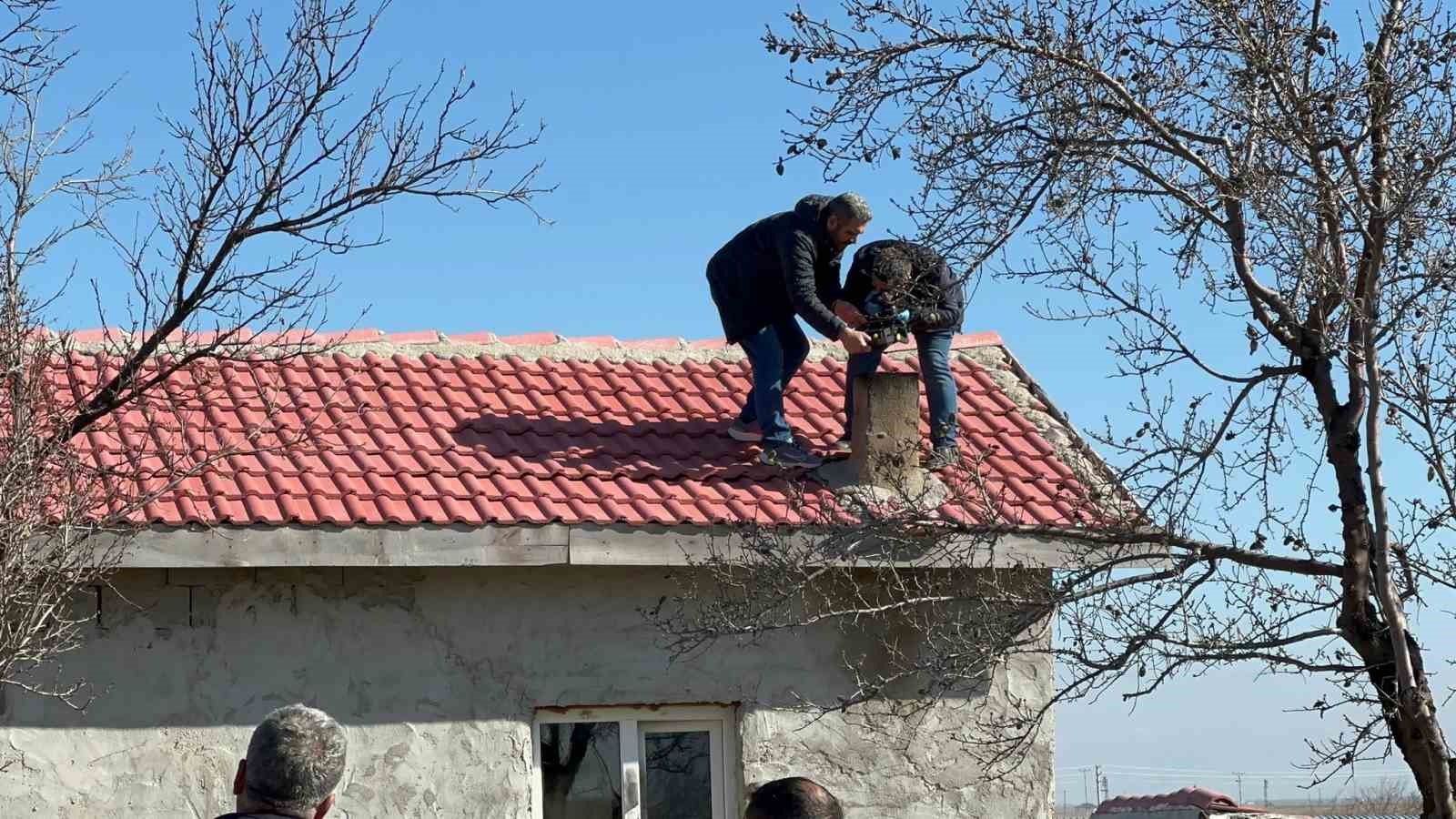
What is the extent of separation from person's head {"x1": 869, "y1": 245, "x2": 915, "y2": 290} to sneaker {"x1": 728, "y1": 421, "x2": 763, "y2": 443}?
1.07m

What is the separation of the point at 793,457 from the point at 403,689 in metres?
2.53

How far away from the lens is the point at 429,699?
9.20m

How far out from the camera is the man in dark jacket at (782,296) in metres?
10.7

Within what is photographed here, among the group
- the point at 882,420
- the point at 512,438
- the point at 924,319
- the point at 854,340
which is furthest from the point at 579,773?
the point at 924,319

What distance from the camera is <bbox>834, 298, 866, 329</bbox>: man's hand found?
1088cm

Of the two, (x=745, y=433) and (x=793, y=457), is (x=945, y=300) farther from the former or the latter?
(x=745, y=433)

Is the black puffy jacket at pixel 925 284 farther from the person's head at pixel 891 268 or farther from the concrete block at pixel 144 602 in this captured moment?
the concrete block at pixel 144 602

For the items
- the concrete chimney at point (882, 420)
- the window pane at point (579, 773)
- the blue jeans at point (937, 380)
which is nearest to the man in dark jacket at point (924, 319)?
the blue jeans at point (937, 380)

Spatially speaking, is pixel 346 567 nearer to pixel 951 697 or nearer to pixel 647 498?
pixel 647 498

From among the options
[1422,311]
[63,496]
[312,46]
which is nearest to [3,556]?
[63,496]

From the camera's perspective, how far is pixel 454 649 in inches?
365

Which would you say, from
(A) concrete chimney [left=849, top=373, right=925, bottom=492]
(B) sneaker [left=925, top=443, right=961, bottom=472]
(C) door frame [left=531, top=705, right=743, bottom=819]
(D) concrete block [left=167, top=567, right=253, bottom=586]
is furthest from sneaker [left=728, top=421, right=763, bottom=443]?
(D) concrete block [left=167, top=567, right=253, bottom=586]

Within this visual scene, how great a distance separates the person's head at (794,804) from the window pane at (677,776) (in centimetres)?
557

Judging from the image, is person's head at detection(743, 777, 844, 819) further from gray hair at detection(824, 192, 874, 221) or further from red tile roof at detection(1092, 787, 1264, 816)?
red tile roof at detection(1092, 787, 1264, 816)
